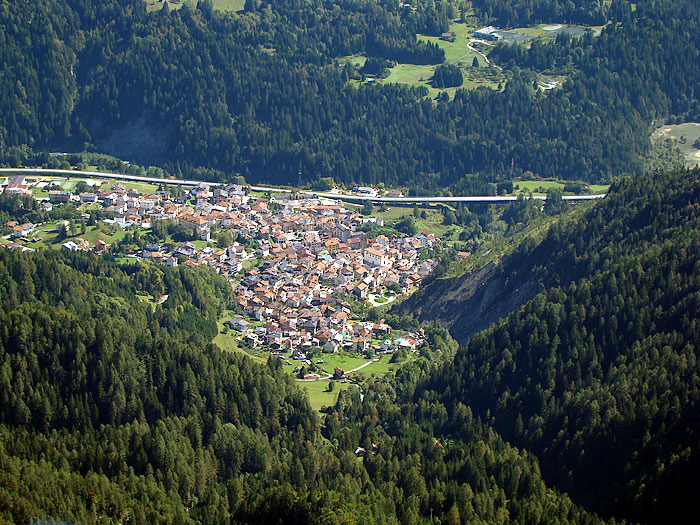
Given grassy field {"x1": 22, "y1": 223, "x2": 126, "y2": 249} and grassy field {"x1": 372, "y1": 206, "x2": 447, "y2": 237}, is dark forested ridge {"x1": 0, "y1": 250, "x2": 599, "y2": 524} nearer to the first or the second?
grassy field {"x1": 22, "y1": 223, "x2": 126, "y2": 249}

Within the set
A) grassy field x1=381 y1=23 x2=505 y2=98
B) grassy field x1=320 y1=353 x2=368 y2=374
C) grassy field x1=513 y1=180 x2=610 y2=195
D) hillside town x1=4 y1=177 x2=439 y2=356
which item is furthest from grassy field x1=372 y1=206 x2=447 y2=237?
grassy field x1=320 y1=353 x2=368 y2=374

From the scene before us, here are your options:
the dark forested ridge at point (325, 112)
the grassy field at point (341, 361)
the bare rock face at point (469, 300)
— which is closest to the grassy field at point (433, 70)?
the dark forested ridge at point (325, 112)

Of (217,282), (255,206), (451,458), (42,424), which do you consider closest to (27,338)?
(42,424)

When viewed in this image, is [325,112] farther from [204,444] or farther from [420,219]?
[204,444]

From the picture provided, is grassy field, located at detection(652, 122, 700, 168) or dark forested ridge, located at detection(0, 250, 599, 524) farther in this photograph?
grassy field, located at detection(652, 122, 700, 168)

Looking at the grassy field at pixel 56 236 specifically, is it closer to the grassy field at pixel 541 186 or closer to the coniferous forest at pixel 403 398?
the coniferous forest at pixel 403 398
